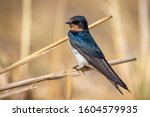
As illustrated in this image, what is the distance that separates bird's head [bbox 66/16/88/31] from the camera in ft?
15.2

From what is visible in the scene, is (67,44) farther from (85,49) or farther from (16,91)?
(16,91)

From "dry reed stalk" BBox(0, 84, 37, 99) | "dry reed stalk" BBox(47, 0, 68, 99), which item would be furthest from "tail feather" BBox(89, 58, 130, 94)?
"dry reed stalk" BBox(0, 84, 37, 99)

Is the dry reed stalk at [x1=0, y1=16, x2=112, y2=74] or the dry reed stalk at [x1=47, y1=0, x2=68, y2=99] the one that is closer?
the dry reed stalk at [x1=0, y1=16, x2=112, y2=74]

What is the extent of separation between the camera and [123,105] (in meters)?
4.70

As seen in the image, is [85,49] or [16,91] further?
[85,49]

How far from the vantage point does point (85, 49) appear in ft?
15.3

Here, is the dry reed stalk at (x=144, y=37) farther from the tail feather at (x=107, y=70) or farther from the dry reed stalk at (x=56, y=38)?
the dry reed stalk at (x=56, y=38)

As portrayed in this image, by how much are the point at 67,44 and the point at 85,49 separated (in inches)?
3.3

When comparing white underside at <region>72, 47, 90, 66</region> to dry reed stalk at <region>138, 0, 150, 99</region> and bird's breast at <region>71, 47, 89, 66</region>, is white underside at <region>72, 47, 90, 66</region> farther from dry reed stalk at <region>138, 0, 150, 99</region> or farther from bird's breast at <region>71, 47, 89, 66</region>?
dry reed stalk at <region>138, 0, 150, 99</region>

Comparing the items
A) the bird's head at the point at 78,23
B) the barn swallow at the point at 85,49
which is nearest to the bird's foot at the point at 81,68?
the barn swallow at the point at 85,49

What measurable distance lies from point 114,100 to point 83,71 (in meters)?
Result: 0.19

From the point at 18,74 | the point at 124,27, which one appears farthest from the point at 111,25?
the point at 18,74

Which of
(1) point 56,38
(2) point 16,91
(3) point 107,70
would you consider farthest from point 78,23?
(2) point 16,91

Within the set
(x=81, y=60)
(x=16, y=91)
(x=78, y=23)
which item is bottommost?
(x=16, y=91)
